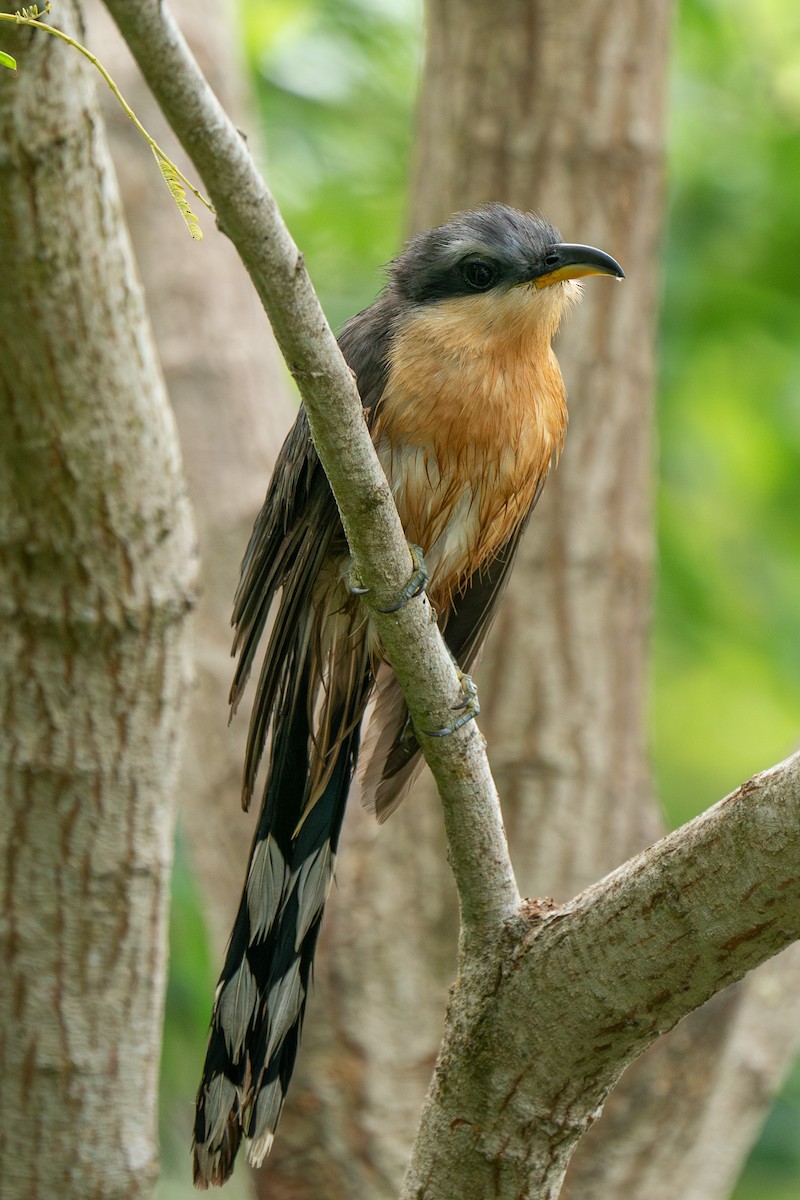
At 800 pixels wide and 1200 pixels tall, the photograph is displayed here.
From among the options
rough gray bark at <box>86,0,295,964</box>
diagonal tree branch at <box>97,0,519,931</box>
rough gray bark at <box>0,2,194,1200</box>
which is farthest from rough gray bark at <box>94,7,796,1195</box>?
rough gray bark at <box>86,0,295,964</box>

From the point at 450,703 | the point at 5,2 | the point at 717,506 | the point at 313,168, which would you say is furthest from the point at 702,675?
the point at 5,2

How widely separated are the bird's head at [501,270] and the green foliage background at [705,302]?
268 cm

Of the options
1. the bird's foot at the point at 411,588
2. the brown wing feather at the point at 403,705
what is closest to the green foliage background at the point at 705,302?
the brown wing feather at the point at 403,705

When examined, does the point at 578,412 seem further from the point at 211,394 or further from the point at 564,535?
the point at 211,394

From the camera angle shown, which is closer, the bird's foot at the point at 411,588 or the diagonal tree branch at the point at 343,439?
the diagonal tree branch at the point at 343,439

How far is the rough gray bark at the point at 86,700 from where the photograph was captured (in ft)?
10.8

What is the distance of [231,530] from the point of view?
17.8 ft

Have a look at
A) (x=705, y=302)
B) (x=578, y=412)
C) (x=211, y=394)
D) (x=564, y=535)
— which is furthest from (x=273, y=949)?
(x=705, y=302)

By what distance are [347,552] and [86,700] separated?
30.4 inches

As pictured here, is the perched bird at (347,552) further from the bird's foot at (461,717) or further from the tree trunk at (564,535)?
the tree trunk at (564,535)

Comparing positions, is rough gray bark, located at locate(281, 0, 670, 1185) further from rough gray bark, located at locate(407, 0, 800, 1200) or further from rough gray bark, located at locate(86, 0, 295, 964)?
rough gray bark, located at locate(86, 0, 295, 964)

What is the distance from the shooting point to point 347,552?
3449 millimetres

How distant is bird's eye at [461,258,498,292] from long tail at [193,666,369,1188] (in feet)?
3.53

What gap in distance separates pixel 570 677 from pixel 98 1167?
2.29 metres
